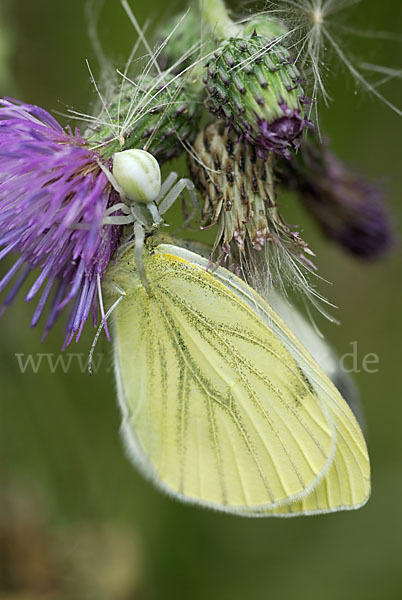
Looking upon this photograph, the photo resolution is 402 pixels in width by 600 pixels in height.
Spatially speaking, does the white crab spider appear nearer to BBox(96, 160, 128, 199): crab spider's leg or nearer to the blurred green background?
BBox(96, 160, 128, 199): crab spider's leg

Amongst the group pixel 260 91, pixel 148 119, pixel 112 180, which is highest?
pixel 260 91

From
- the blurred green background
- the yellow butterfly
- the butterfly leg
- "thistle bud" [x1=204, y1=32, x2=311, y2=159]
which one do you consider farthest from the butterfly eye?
the blurred green background

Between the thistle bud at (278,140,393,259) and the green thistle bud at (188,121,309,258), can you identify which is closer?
the green thistle bud at (188,121,309,258)

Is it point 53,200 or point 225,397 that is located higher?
point 53,200

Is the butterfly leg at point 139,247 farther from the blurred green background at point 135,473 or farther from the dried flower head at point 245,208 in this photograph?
the blurred green background at point 135,473

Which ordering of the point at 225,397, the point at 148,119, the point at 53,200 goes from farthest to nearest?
the point at 225,397
the point at 148,119
the point at 53,200

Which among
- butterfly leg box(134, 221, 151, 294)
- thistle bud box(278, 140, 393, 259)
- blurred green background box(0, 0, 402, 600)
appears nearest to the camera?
butterfly leg box(134, 221, 151, 294)

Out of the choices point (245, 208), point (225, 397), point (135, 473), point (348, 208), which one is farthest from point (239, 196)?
point (135, 473)

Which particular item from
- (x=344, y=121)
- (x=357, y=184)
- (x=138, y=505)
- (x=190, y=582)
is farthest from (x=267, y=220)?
(x=190, y=582)

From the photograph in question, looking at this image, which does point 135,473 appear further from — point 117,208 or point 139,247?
point 117,208
